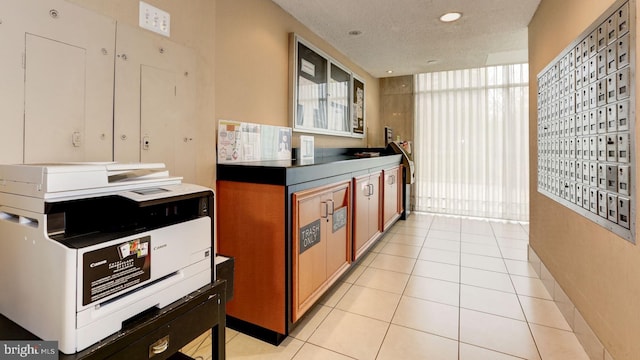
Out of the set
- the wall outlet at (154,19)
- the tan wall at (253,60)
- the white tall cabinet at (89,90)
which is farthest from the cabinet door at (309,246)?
the wall outlet at (154,19)

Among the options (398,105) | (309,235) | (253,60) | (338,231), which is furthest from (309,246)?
(398,105)

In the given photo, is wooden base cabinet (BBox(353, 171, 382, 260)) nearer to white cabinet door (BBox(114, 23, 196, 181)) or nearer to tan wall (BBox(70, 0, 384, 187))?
tan wall (BBox(70, 0, 384, 187))

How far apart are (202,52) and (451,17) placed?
7.74 feet

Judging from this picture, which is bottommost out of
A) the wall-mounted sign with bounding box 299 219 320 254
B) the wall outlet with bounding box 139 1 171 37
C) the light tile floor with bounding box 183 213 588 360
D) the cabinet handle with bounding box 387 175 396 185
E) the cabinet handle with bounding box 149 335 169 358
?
the light tile floor with bounding box 183 213 588 360

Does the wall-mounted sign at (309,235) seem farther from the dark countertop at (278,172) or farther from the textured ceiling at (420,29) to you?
the textured ceiling at (420,29)

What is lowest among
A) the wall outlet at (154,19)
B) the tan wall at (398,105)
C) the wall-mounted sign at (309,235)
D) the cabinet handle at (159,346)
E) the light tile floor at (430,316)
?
the light tile floor at (430,316)

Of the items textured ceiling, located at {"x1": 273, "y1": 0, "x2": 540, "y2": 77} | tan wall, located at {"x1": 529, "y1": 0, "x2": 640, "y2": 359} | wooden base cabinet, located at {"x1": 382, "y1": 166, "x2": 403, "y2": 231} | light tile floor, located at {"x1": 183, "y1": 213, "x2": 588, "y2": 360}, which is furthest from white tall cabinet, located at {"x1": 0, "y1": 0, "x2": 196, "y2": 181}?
wooden base cabinet, located at {"x1": 382, "y1": 166, "x2": 403, "y2": 231}

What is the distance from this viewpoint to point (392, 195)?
4.40 m

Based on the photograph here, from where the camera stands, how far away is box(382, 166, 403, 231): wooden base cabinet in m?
3.98

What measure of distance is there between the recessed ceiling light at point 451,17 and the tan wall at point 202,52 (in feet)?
7.00

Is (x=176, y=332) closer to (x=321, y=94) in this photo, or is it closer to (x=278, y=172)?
(x=278, y=172)

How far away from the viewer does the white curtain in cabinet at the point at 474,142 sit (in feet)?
15.9

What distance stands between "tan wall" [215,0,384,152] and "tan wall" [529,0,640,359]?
2.14 metres

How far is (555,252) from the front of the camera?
95.0 inches
